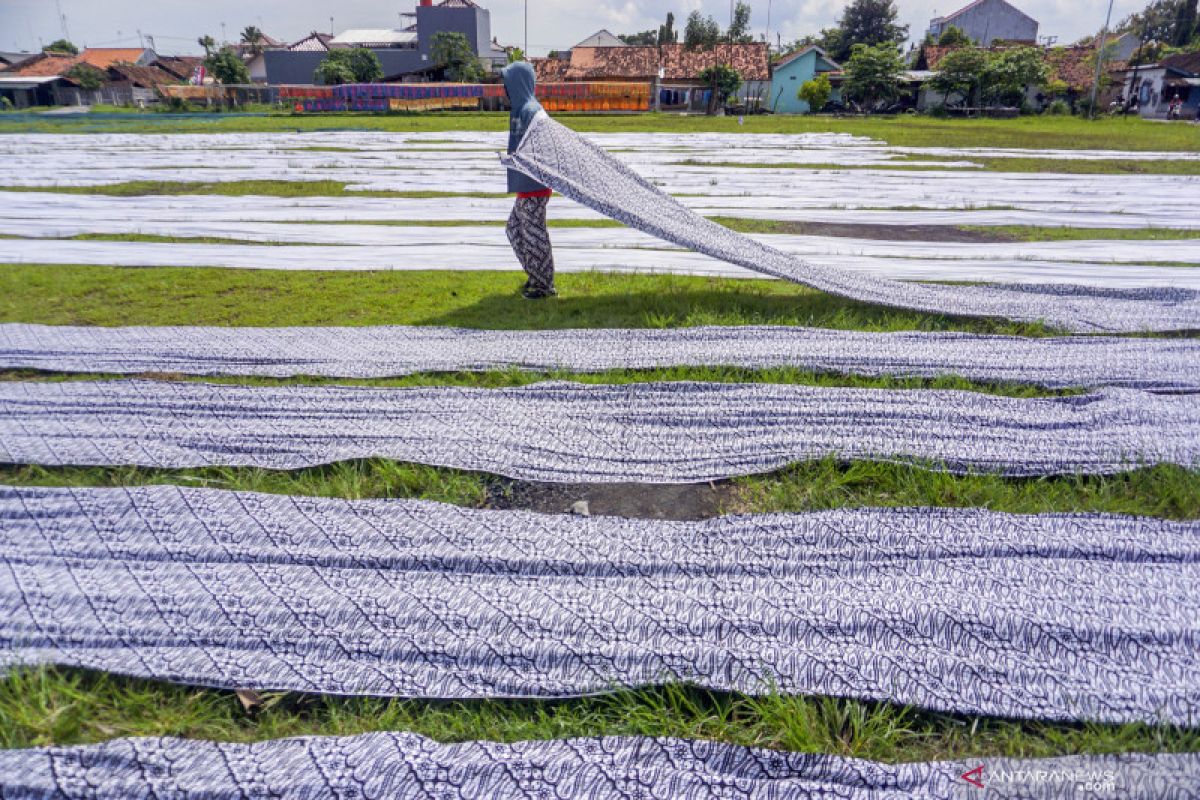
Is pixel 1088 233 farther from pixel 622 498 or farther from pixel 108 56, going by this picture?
pixel 108 56

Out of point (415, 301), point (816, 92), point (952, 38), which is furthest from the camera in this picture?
point (952, 38)

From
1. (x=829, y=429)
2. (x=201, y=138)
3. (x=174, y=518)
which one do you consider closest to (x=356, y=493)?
(x=174, y=518)

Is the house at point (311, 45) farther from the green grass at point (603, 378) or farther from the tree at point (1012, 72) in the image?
the green grass at point (603, 378)

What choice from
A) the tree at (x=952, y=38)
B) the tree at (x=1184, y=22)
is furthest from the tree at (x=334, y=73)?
the tree at (x=1184, y=22)

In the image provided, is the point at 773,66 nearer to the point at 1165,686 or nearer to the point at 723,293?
the point at 723,293

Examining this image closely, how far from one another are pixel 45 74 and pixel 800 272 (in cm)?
Result: 5121

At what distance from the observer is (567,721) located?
134 cm

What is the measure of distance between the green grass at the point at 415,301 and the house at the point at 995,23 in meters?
51.7

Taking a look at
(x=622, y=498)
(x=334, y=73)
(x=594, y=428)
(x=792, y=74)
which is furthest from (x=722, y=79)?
(x=622, y=498)

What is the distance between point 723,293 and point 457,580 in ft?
9.64

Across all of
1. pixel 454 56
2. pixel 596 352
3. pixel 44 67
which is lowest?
pixel 596 352

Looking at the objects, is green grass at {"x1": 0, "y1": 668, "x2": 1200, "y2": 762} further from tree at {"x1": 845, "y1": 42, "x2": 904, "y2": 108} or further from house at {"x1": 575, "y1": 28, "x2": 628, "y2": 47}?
house at {"x1": 575, "y1": 28, "x2": 628, "y2": 47}

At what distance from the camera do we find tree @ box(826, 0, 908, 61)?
44.8 m

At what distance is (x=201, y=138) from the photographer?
1441 cm
